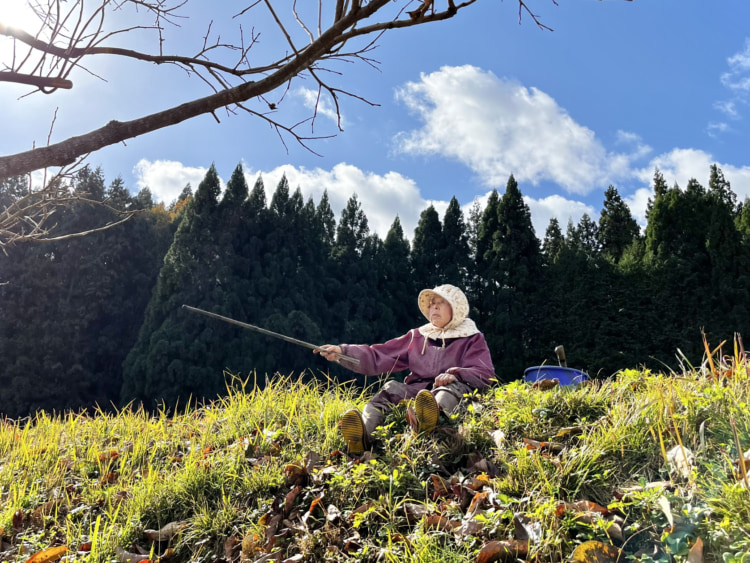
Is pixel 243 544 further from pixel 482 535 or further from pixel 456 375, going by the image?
pixel 456 375

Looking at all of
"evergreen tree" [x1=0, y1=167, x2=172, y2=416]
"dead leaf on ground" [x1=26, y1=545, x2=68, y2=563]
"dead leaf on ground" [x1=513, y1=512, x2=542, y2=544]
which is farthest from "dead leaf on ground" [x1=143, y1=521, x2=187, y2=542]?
"evergreen tree" [x1=0, y1=167, x2=172, y2=416]

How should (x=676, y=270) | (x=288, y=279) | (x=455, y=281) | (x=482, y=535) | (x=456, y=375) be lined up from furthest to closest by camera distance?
(x=455, y=281) → (x=288, y=279) → (x=676, y=270) → (x=456, y=375) → (x=482, y=535)

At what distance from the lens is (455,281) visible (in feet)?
64.5

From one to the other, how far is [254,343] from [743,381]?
14.3m

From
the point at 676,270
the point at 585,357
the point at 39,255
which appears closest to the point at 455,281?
the point at 585,357

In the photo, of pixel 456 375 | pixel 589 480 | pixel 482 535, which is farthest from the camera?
pixel 456 375

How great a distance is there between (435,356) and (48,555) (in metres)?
2.37

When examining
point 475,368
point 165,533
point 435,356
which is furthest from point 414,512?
point 435,356

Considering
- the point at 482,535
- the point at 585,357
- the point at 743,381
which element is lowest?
the point at 585,357

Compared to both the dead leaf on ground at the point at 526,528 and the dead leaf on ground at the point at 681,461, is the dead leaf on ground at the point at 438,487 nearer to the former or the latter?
the dead leaf on ground at the point at 526,528

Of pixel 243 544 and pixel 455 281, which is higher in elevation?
pixel 455 281

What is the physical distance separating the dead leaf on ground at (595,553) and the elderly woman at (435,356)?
1378mm

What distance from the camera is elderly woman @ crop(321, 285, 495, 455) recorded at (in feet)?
10.3

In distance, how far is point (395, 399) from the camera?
3.10 metres
